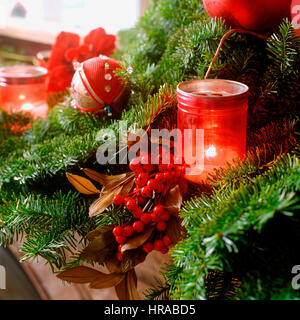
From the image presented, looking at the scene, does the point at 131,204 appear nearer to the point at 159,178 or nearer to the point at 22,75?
the point at 159,178

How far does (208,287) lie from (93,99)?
315 millimetres

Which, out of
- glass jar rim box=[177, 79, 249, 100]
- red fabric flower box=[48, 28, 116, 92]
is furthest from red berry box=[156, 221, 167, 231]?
red fabric flower box=[48, 28, 116, 92]

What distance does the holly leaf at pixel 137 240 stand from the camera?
0.41 m

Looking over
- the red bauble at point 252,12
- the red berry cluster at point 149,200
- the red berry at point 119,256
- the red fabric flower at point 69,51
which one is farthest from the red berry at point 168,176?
the red fabric flower at point 69,51

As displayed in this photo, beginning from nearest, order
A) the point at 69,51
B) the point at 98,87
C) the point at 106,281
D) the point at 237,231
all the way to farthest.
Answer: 1. the point at 237,231
2. the point at 106,281
3. the point at 98,87
4. the point at 69,51

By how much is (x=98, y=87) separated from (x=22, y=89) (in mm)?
282

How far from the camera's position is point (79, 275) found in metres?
0.41

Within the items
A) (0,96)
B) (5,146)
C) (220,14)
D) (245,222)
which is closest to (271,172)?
(245,222)

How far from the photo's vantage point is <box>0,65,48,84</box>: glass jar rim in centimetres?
73

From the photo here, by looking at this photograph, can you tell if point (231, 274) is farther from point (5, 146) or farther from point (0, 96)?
point (0, 96)

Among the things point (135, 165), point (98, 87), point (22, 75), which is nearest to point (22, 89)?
point (22, 75)

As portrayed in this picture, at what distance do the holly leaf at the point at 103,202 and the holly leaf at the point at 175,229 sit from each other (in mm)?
77

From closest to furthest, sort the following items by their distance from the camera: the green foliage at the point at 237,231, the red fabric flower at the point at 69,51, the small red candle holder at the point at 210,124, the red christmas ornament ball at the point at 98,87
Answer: the green foliage at the point at 237,231 → the small red candle holder at the point at 210,124 → the red christmas ornament ball at the point at 98,87 → the red fabric flower at the point at 69,51

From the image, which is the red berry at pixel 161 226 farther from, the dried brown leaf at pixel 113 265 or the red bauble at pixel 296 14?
the red bauble at pixel 296 14
